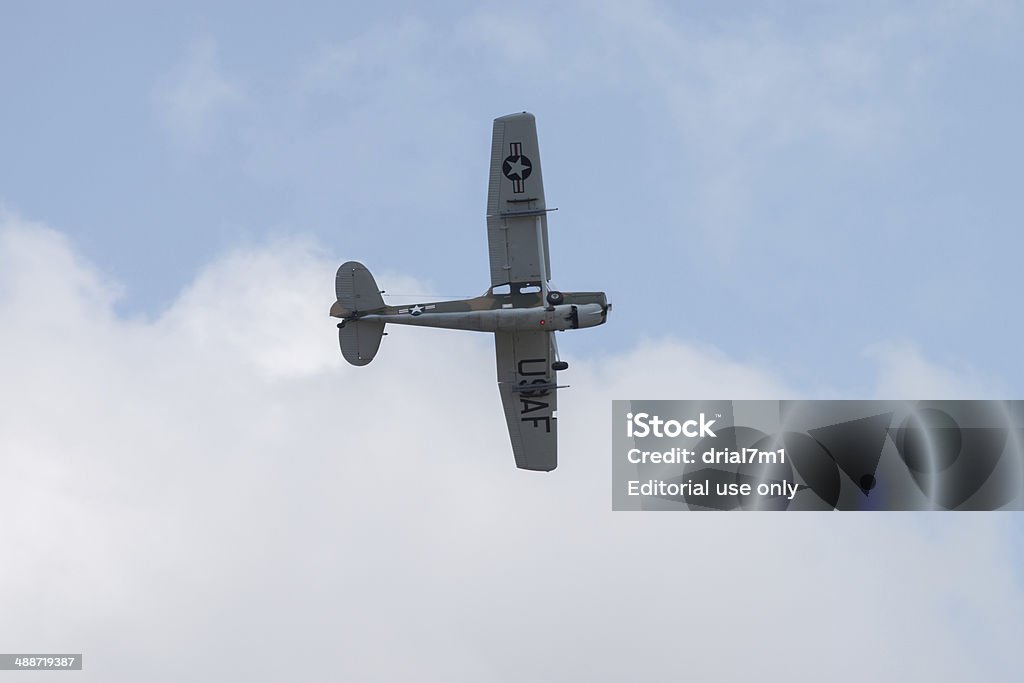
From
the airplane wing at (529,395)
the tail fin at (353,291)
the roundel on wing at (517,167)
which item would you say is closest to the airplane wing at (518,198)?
the roundel on wing at (517,167)

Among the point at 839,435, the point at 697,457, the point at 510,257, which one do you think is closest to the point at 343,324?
the point at 510,257

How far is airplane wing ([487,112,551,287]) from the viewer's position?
51219 mm

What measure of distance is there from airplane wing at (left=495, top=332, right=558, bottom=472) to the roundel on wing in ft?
15.7

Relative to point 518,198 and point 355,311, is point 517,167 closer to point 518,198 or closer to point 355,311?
point 518,198

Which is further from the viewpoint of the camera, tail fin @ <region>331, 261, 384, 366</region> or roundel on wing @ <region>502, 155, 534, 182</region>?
tail fin @ <region>331, 261, 384, 366</region>

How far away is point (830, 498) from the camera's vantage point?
5212 centimetres

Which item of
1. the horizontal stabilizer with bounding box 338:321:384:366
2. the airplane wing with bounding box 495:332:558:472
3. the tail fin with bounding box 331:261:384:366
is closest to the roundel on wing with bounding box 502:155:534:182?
the airplane wing with bounding box 495:332:558:472

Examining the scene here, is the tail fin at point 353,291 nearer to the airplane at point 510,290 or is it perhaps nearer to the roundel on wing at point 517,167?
the airplane at point 510,290

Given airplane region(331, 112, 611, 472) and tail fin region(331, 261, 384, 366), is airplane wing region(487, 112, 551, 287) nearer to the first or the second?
airplane region(331, 112, 611, 472)

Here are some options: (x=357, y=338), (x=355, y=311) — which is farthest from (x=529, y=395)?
(x=355, y=311)

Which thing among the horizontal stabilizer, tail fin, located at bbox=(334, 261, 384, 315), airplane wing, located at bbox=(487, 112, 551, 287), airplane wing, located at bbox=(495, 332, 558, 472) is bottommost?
airplane wing, located at bbox=(495, 332, 558, 472)

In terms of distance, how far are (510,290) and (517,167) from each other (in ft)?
12.0

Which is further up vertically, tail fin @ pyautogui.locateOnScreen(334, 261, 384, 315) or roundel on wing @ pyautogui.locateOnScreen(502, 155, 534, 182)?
roundel on wing @ pyautogui.locateOnScreen(502, 155, 534, 182)

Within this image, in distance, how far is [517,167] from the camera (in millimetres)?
A: 51281
